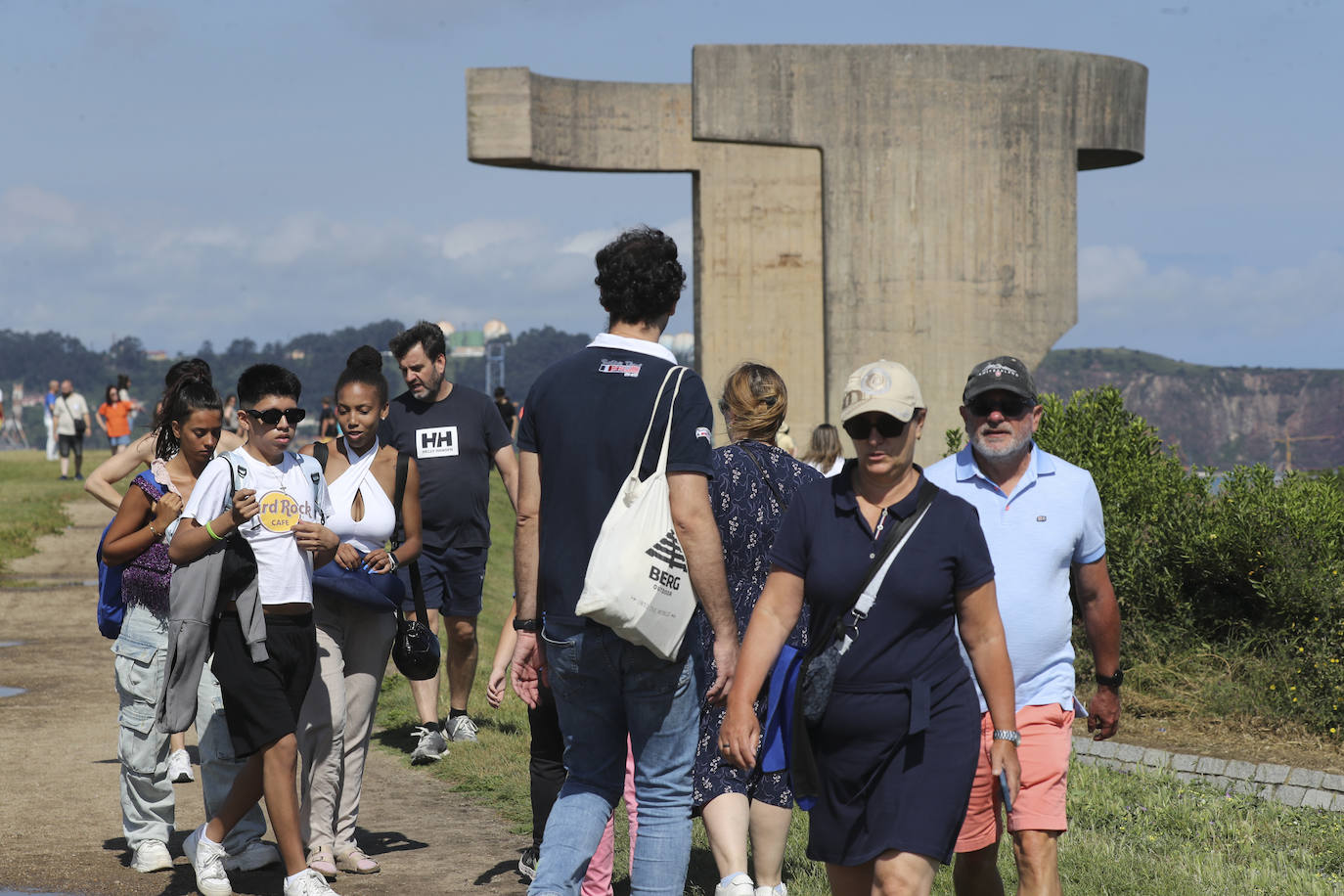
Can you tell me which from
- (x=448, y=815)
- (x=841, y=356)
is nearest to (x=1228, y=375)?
(x=841, y=356)

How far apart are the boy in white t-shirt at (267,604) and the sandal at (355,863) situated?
0.54 m

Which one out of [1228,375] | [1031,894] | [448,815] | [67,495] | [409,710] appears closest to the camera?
[1031,894]

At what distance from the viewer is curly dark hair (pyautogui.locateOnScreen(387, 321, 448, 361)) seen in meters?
7.70

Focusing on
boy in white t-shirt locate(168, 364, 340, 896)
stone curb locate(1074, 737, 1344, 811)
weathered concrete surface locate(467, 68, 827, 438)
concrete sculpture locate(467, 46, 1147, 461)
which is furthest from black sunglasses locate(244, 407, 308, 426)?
weathered concrete surface locate(467, 68, 827, 438)

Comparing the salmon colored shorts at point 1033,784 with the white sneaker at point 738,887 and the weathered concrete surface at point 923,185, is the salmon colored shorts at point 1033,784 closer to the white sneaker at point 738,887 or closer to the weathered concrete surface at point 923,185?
the white sneaker at point 738,887

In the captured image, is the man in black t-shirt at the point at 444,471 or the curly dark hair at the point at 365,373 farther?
the man in black t-shirt at the point at 444,471

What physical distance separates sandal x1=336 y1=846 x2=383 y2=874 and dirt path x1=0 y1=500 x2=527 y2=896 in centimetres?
7

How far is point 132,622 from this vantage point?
20.2 ft

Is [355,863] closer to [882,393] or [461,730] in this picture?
[461,730]

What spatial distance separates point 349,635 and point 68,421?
20589 mm

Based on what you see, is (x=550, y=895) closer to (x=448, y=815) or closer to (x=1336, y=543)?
(x=448, y=815)

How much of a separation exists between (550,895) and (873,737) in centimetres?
99

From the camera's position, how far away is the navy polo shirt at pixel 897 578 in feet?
12.6

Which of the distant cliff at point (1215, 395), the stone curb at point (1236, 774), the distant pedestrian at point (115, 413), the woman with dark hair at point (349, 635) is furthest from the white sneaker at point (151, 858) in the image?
the distant cliff at point (1215, 395)
